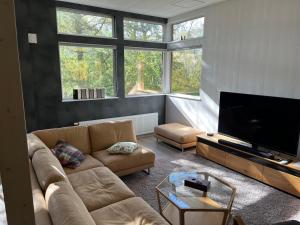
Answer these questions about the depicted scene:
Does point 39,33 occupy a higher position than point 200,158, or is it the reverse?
point 39,33

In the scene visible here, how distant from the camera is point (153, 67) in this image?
18.5 feet

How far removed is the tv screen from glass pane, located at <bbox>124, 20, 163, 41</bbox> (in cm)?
254

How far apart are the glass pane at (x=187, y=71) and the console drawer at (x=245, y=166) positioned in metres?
1.90

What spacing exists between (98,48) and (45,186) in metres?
3.59

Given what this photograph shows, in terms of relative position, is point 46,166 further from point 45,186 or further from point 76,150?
point 76,150

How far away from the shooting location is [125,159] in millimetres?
3047

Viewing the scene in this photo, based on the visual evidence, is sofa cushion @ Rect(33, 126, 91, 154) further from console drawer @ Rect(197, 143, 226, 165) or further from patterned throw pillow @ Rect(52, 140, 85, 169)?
console drawer @ Rect(197, 143, 226, 165)

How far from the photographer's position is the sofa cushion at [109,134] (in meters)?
3.34

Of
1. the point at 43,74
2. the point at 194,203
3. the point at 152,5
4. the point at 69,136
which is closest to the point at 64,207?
the point at 194,203

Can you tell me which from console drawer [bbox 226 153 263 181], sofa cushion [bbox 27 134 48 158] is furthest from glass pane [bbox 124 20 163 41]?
console drawer [bbox 226 153 263 181]

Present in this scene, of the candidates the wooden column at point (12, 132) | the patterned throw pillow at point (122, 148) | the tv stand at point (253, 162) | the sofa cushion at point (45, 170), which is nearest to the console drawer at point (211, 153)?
the tv stand at point (253, 162)

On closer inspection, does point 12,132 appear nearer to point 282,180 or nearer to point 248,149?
point 282,180

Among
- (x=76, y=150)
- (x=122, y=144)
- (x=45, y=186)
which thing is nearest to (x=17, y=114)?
(x=45, y=186)

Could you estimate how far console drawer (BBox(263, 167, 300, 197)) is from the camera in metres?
2.79
